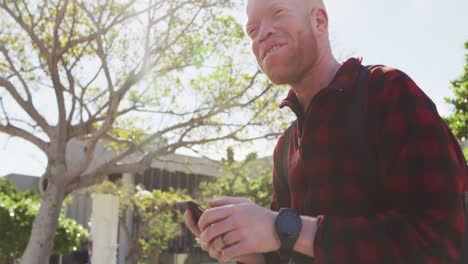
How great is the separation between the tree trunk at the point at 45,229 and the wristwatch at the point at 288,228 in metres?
10.2

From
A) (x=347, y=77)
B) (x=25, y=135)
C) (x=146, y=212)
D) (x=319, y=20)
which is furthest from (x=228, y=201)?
(x=146, y=212)

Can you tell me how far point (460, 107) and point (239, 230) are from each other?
11150 millimetres

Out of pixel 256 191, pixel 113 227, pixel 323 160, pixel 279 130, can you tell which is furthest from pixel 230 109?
pixel 323 160

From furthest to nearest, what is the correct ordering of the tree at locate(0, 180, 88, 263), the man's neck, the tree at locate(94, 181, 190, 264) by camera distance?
the tree at locate(94, 181, 190, 264) < the tree at locate(0, 180, 88, 263) < the man's neck

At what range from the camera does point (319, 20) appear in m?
1.12

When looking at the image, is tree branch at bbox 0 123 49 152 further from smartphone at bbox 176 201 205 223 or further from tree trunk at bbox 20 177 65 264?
A: smartphone at bbox 176 201 205 223

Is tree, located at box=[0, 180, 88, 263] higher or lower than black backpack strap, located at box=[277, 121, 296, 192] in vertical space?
lower

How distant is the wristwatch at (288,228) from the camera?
2.66 feet

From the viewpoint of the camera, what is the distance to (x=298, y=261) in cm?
90

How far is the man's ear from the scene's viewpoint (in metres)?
1.11

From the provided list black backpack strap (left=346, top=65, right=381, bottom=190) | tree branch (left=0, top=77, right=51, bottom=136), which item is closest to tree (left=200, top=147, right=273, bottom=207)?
tree branch (left=0, top=77, right=51, bottom=136)

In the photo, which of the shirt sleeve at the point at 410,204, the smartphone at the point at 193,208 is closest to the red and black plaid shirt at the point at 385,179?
the shirt sleeve at the point at 410,204

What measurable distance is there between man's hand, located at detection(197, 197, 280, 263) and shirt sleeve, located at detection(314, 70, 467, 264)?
90 mm

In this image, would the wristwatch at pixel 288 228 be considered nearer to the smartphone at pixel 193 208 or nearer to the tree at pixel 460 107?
the smartphone at pixel 193 208
